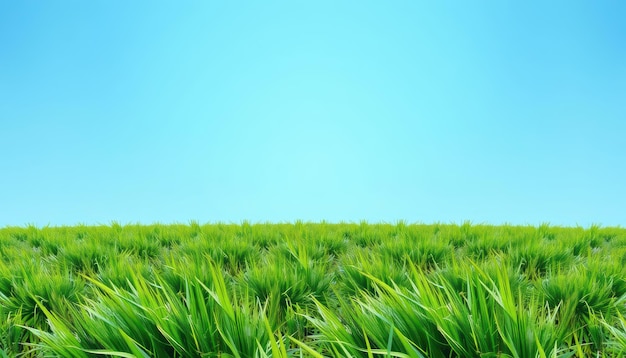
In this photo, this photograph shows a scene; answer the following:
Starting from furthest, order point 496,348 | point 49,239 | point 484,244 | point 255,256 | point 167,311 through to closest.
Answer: point 49,239 → point 484,244 → point 255,256 → point 167,311 → point 496,348

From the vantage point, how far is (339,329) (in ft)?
3.59

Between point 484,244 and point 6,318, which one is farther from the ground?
point 484,244

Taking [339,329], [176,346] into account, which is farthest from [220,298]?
[339,329]

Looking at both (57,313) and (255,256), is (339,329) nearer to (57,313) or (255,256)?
(57,313)

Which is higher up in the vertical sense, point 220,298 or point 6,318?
point 220,298

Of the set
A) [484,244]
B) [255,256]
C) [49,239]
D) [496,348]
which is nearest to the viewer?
[496,348]

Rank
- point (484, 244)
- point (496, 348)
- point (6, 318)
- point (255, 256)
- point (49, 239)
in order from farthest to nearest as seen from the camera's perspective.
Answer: point (49, 239) → point (484, 244) → point (255, 256) → point (6, 318) → point (496, 348)

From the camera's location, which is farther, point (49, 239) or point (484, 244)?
point (49, 239)

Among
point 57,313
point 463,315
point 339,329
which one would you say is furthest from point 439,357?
point 57,313

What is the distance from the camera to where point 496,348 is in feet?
3.38

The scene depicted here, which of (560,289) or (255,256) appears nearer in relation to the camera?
→ (560,289)

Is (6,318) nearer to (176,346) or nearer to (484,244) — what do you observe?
(176,346)

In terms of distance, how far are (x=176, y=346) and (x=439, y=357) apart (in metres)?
0.62

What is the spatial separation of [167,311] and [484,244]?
2.40 metres
